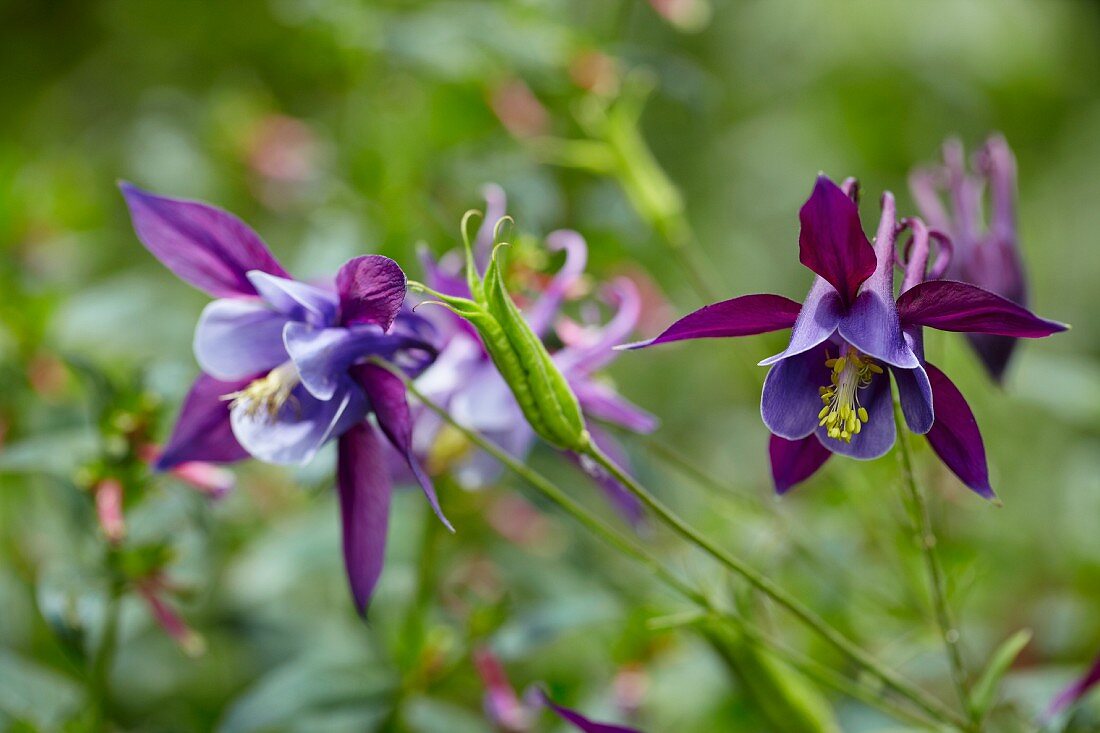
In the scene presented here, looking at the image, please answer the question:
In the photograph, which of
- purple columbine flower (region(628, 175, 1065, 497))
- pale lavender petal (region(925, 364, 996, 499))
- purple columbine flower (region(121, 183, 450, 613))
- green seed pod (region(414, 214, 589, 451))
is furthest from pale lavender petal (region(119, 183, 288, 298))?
pale lavender petal (region(925, 364, 996, 499))

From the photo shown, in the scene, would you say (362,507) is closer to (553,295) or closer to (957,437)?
(553,295)

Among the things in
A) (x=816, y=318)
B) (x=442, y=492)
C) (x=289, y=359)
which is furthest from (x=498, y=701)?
(x=816, y=318)

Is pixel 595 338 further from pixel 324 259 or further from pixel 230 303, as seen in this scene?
pixel 324 259

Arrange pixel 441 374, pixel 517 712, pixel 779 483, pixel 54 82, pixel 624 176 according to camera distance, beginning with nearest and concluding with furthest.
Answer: pixel 779 483 < pixel 441 374 < pixel 517 712 < pixel 624 176 < pixel 54 82

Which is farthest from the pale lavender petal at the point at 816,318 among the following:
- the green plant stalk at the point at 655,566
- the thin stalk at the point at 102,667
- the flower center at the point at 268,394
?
the thin stalk at the point at 102,667

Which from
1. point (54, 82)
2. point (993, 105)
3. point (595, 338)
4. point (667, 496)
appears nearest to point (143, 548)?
point (595, 338)
